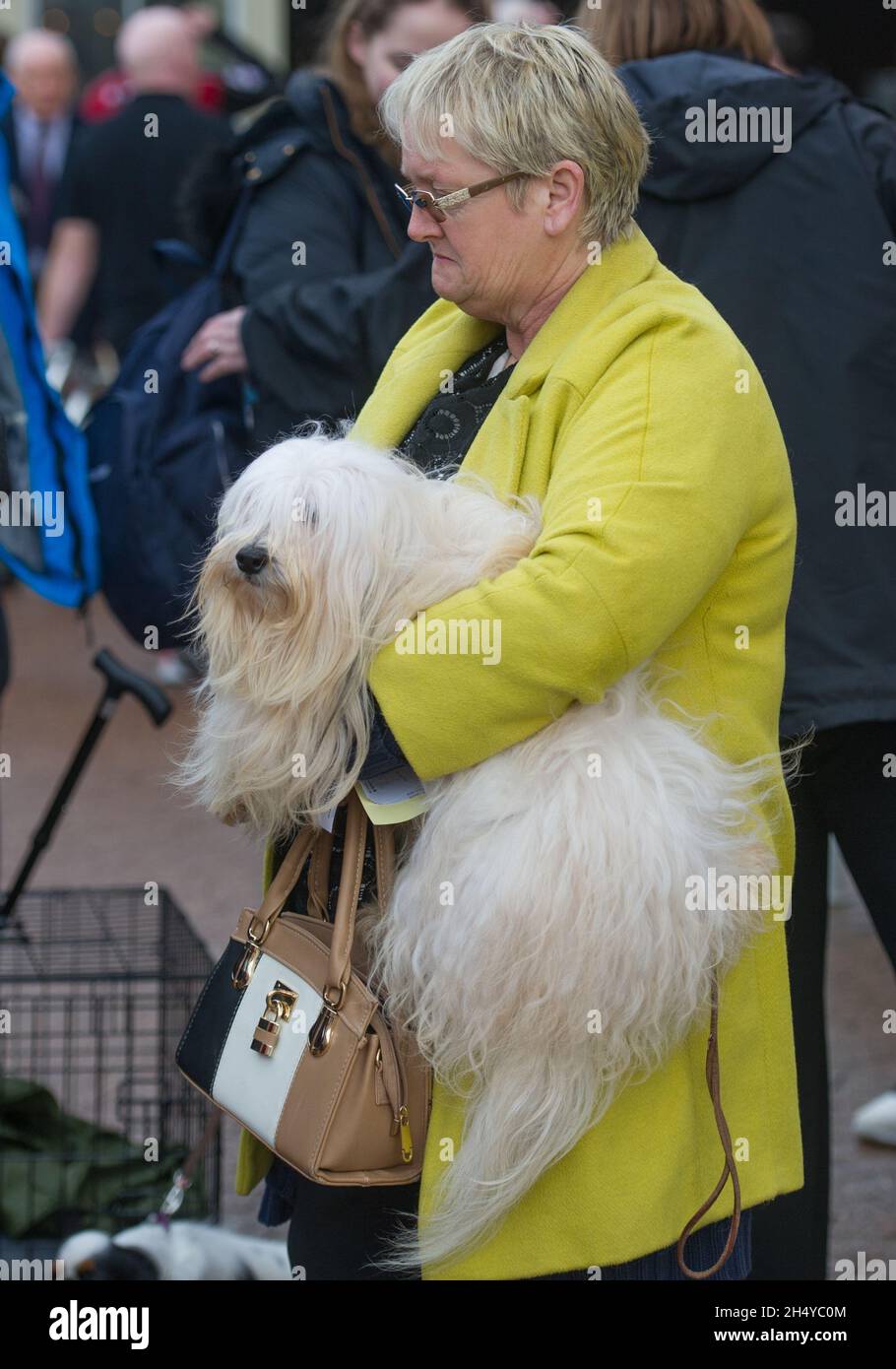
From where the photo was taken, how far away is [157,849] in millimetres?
6664

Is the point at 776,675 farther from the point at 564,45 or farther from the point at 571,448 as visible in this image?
the point at 564,45

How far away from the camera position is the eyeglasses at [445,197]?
2.25 m

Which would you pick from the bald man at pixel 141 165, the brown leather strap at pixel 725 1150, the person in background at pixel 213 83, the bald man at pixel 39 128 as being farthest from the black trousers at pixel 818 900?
the bald man at pixel 39 128

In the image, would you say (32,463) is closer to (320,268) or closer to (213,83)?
(320,268)

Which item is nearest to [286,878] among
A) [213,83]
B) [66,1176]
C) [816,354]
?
[816,354]

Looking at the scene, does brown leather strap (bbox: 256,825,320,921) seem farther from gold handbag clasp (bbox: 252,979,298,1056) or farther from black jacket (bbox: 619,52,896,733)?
black jacket (bbox: 619,52,896,733)

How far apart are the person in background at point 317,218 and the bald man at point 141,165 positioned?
393 centimetres

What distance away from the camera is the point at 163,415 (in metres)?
4.05

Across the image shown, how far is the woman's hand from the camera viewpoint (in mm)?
3885

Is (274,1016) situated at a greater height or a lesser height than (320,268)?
lesser

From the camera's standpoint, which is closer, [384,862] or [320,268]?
[384,862]

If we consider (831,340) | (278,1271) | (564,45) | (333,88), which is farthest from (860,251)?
(278,1271)

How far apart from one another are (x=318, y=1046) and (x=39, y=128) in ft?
33.4

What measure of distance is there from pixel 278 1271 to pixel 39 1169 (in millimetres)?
547
